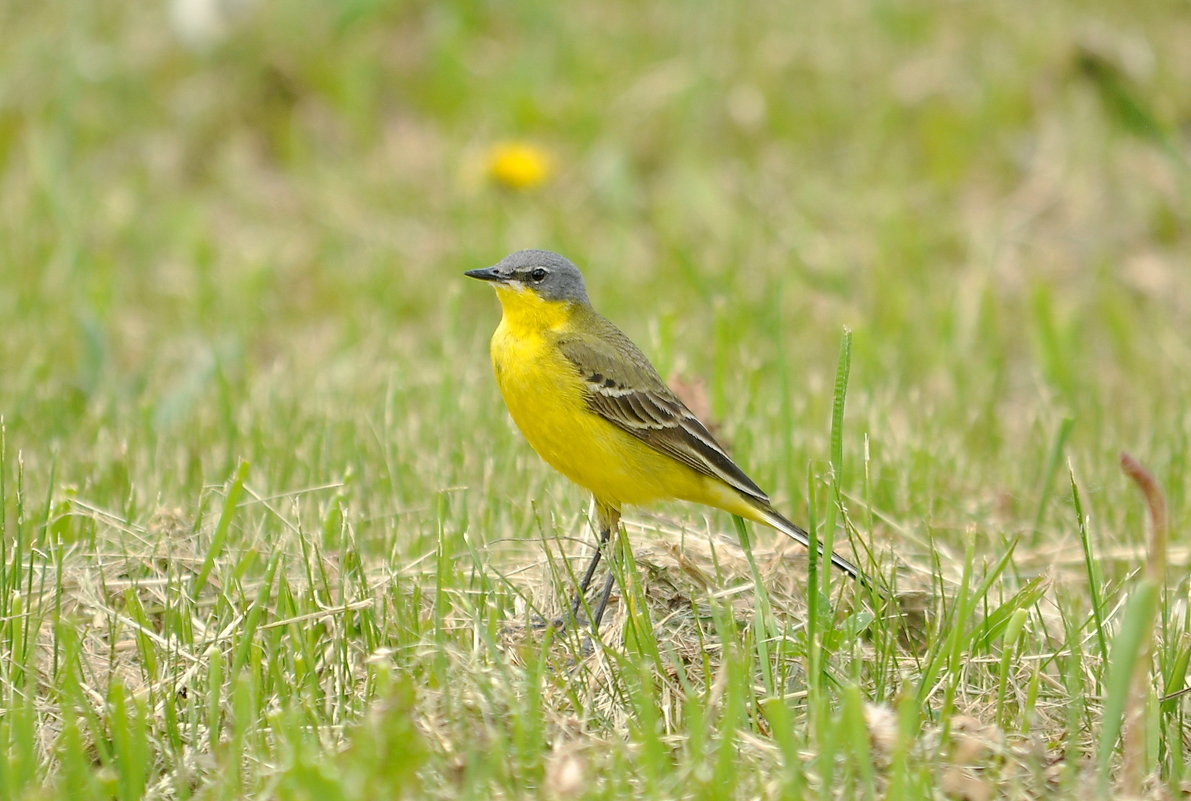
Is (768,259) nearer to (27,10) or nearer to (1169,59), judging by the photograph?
(1169,59)

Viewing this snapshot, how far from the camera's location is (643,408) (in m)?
4.63

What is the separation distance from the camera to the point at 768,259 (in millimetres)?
8195

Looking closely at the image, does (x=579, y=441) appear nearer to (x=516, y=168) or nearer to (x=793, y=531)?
(x=793, y=531)

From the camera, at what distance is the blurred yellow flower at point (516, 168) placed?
343 inches

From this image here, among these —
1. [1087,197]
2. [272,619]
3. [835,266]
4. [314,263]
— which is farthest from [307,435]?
[1087,197]

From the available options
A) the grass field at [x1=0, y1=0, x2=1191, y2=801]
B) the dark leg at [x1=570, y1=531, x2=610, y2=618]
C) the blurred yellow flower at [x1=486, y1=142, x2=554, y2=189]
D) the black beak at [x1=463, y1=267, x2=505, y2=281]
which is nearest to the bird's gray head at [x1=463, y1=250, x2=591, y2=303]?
the black beak at [x1=463, y1=267, x2=505, y2=281]

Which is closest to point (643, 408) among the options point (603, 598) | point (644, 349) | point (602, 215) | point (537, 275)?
point (537, 275)

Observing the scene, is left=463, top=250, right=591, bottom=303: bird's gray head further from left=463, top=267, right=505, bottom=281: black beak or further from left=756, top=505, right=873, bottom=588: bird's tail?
left=756, top=505, right=873, bottom=588: bird's tail

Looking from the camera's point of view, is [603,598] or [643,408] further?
[643,408]

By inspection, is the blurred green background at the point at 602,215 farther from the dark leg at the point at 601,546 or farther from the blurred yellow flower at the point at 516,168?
the dark leg at the point at 601,546

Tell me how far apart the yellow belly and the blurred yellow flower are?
4.21m

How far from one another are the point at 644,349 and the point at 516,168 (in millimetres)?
2223

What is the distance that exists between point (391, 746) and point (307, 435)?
303 cm

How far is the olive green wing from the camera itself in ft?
14.8
